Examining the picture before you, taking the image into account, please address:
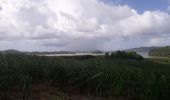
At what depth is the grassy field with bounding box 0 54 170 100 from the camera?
24.2 ft

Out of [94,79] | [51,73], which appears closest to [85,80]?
[94,79]

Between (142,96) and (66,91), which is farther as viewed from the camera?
(66,91)

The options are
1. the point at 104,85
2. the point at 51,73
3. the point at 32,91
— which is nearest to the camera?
the point at 32,91

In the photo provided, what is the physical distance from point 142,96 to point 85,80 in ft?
5.46

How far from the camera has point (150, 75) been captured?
26.9 ft

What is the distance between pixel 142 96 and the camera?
25.0 feet

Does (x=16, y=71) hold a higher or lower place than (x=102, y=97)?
higher

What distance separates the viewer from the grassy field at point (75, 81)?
737cm

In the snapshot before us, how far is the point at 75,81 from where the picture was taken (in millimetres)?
8625

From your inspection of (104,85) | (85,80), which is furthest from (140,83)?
(85,80)

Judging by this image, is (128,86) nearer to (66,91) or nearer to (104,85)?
(104,85)

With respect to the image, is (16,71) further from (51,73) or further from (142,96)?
(142,96)

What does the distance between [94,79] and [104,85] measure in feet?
1.10

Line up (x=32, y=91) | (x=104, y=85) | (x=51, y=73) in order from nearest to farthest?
1. (x=32, y=91)
2. (x=104, y=85)
3. (x=51, y=73)
